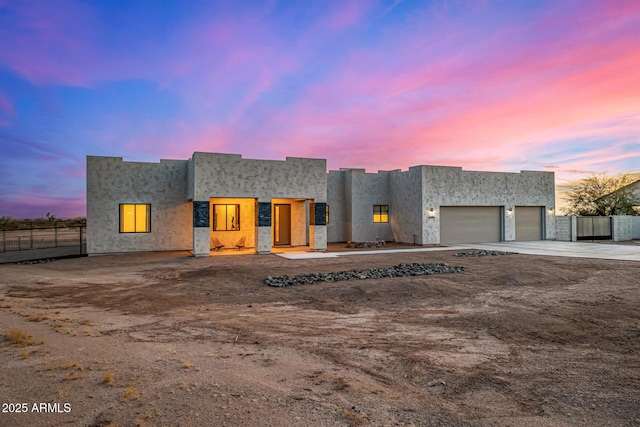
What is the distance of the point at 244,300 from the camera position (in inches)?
328

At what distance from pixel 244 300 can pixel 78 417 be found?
551 centimetres

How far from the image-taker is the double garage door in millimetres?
22297

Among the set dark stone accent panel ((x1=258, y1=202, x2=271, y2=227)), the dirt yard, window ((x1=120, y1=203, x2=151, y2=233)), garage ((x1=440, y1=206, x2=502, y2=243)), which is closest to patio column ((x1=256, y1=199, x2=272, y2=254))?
dark stone accent panel ((x1=258, y1=202, x2=271, y2=227))

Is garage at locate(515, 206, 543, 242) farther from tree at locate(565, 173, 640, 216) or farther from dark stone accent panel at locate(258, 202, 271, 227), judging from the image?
dark stone accent panel at locate(258, 202, 271, 227)

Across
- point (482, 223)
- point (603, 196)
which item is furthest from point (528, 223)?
point (603, 196)

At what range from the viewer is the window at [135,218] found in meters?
18.1

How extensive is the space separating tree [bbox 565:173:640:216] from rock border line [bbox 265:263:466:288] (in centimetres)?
2445

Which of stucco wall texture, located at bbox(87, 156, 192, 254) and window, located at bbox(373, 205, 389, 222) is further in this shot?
window, located at bbox(373, 205, 389, 222)

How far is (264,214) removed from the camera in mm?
17703

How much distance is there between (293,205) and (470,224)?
11139 millimetres

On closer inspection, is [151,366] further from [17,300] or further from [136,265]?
[136,265]

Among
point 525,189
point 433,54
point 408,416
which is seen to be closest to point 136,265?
point 408,416

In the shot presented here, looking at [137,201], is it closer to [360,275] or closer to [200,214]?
[200,214]

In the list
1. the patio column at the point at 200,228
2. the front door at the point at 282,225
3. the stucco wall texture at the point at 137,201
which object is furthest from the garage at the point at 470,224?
the stucco wall texture at the point at 137,201
